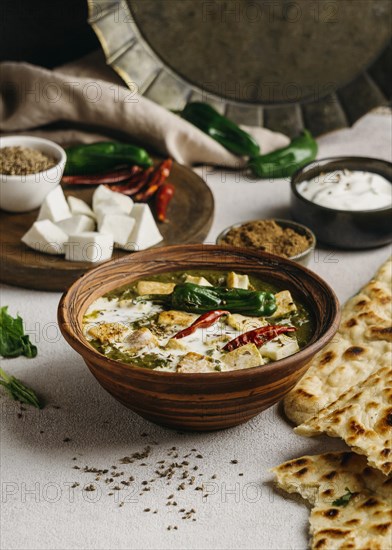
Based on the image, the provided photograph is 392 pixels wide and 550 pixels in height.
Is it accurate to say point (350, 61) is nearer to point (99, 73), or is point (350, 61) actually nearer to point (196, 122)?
point (196, 122)

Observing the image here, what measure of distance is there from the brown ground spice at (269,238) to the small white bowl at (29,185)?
0.90m

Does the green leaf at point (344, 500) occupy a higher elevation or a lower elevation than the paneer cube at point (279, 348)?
lower

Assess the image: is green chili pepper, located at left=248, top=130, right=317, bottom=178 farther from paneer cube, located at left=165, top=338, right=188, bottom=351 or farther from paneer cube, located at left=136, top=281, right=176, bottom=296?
paneer cube, located at left=165, top=338, right=188, bottom=351

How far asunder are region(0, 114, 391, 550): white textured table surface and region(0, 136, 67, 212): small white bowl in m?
0.87

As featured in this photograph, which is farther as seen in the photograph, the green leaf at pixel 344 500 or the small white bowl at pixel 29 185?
the small white bowl at pixel 29 185

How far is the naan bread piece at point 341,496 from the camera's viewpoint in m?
2.46

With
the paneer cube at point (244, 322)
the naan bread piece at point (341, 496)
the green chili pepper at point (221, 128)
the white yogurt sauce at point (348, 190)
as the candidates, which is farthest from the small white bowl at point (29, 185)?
the naan bread piece at point (341, 496)

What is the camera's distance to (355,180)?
4.36 metres

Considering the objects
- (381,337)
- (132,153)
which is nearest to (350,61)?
(132,153)

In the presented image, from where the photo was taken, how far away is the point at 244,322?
304cm

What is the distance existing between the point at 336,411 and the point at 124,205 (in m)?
1.68

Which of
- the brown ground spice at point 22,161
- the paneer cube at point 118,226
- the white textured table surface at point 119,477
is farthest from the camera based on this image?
the brown ground spice at point 22,161

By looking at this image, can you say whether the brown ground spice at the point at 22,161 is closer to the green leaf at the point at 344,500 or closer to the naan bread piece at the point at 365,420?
the naan bread piece at the point at 365,420

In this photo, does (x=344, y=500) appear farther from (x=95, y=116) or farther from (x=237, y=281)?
(x=95, y=116)
